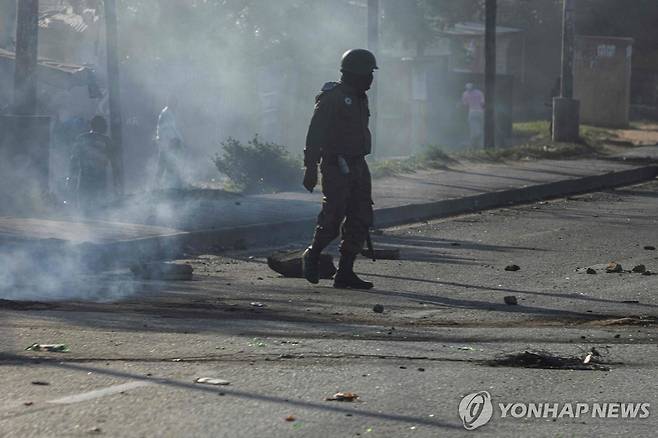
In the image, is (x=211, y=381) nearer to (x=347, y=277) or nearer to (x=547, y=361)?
(x=547, y=361)

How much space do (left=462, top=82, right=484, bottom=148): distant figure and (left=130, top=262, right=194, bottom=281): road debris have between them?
20511 mm

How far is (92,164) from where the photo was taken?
15117mm

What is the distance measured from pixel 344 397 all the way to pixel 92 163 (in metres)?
10.4

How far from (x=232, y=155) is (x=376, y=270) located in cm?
878

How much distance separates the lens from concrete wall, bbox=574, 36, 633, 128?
34375mm

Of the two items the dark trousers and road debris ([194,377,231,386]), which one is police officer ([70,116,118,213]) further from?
road debris ([194,377,231,386])

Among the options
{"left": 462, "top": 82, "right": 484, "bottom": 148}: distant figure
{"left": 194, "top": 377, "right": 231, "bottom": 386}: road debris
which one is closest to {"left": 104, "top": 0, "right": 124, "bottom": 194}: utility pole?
{"left": 194, "top": 377, "right": 231, "bottom": 386}: road debris

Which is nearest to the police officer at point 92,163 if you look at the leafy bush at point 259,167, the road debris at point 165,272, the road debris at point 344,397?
the leafy bush at point 259,167

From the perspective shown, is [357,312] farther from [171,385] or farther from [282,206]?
[282,206]

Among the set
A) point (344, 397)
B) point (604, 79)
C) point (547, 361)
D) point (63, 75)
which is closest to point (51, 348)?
point (344, 397)

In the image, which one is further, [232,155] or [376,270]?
[232,155]

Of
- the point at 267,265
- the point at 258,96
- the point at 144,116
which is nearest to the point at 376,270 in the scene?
the point at 267,265

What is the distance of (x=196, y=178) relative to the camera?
23016 millimetres

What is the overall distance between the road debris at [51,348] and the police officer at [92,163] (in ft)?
28.9
